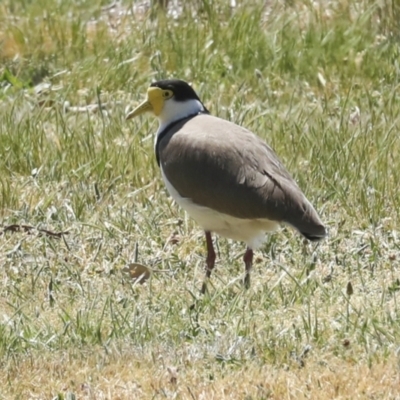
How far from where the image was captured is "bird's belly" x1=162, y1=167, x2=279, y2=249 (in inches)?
233

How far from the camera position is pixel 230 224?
5.99m

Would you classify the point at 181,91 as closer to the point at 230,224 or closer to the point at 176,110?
the point at 176,110

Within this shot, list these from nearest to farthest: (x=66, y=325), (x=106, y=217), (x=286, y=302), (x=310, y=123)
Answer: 1. (x=66, y=325)
2. (x=286, y=302)
3. (x=106, y=217)
4. (x=310, y=123)

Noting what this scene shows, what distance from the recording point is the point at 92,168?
7258 millimetres

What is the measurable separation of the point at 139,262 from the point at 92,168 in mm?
1149

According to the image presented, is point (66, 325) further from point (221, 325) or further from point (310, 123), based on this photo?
point (310, 123)

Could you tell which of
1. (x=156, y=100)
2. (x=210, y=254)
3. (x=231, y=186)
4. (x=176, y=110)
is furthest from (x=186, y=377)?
(x=156, y=100)

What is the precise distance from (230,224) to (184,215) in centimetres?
89

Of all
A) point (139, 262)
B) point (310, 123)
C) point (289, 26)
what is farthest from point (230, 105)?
point (139, 262)

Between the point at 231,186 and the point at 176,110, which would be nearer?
the point at 231,186

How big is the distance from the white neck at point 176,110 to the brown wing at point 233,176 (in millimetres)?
309

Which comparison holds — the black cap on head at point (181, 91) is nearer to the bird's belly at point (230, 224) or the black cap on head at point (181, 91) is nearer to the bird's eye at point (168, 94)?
the bird's eye at point (168, 94)

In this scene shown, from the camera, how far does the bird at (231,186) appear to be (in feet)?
18.9

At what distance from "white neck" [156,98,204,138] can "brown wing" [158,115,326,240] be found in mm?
309
